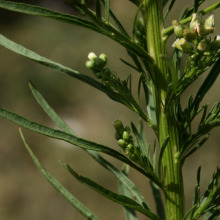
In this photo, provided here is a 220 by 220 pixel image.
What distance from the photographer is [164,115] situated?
154 centimetres

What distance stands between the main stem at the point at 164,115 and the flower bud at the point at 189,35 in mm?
163

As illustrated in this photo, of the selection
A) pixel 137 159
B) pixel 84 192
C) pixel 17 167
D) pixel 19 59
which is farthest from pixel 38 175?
pixel 137 159

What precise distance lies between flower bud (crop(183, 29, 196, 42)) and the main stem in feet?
0.54

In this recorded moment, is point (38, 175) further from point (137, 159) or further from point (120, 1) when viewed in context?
point (137, 159)

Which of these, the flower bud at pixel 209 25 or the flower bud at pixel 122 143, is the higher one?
the flower bud at pixel 209 25

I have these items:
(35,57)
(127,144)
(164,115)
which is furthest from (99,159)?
(35,57)

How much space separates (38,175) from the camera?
6793mm

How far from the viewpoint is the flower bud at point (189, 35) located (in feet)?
4.43

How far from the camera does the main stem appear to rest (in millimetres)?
1499

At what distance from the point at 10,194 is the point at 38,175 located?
1.66ft

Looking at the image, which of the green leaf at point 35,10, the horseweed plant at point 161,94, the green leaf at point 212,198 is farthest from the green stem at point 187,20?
the green leaf at point 212,198

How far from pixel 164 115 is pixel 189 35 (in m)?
0.32

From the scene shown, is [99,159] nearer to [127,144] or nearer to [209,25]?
[127,144]

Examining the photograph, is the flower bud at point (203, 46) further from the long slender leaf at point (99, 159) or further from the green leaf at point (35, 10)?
the long slender leaf at point (99, 159)
